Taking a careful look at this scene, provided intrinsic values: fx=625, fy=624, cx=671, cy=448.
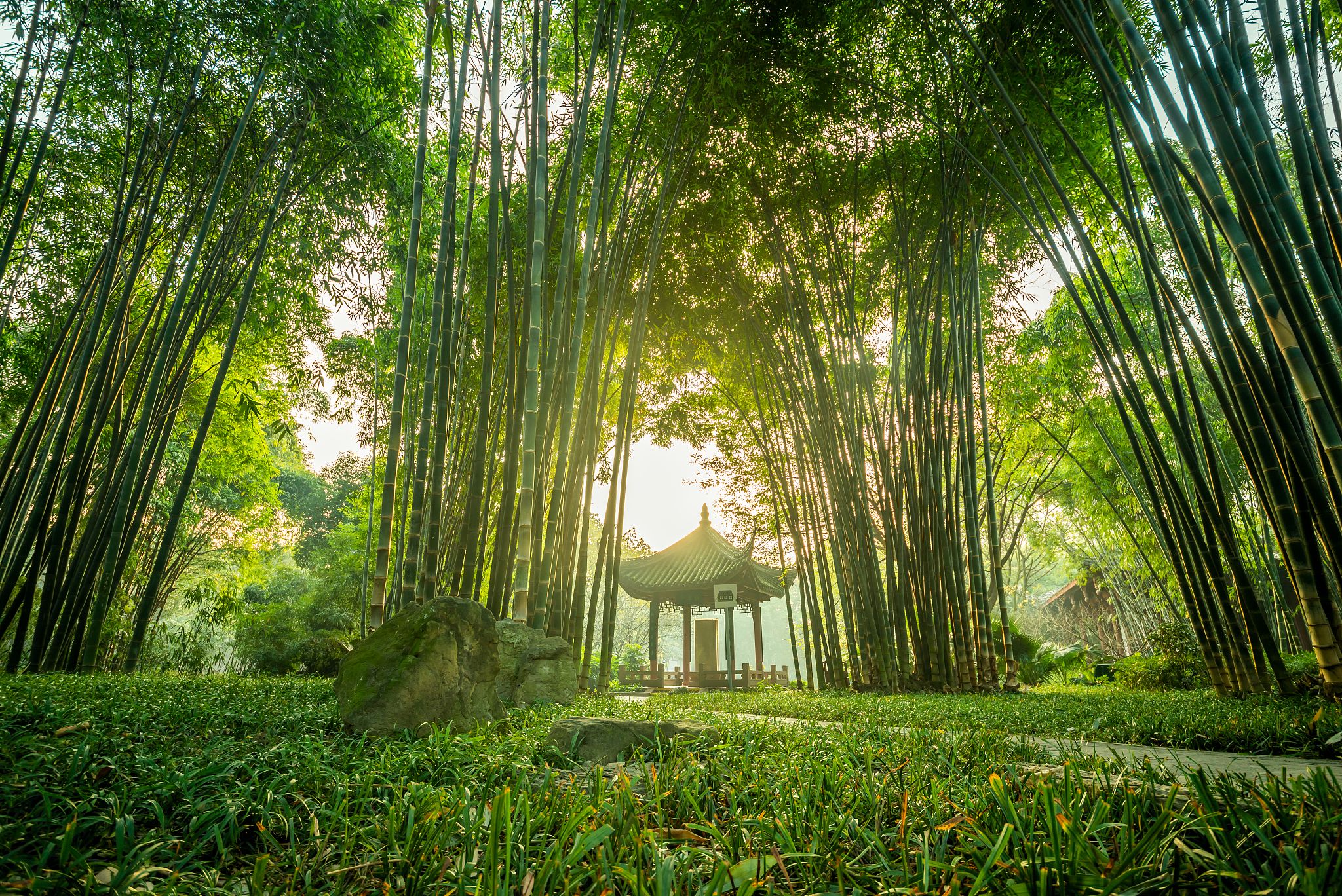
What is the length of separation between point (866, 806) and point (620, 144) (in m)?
4.39

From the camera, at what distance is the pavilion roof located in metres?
10.1

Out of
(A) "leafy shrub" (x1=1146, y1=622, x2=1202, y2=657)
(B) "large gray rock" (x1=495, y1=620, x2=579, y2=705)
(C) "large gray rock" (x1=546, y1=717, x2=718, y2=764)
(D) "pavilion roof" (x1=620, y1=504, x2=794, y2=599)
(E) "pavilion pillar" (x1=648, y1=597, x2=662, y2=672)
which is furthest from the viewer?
(E) "pavilion pillar" (x1=648, y1=597, x2=662, y2=672)

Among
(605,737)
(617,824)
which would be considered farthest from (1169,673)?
(617,824)

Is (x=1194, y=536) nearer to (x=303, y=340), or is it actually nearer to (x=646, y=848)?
(x=646, y=848)

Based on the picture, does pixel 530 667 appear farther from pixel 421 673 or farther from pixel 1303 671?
pixel 1303 671

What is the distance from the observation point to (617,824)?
952 millimetres

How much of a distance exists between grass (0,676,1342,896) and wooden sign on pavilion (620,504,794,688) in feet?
27.4

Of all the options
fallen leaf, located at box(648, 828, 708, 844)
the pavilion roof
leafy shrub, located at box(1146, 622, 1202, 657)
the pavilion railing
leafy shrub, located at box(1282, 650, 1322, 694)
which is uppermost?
the pavilion roof

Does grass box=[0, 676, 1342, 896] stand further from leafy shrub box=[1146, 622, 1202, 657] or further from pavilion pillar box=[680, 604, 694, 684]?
pavilion pillar box=[680, 604, 694, 684]

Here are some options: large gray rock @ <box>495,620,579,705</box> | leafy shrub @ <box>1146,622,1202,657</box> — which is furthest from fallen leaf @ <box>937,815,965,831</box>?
leafy shrub @ <box>1146,622,1202,657</box>

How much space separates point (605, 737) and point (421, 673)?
656 mm

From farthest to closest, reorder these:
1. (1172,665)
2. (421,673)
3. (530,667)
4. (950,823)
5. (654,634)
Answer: (654,634) → (1172,665) → (530,667) → (421,673) → (950,823)

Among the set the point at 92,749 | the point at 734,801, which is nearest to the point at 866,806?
the point at 734,801

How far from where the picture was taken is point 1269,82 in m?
3.30
